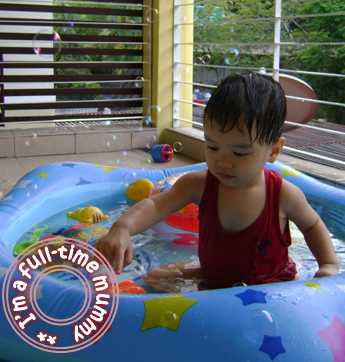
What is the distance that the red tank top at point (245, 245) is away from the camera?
186 cm

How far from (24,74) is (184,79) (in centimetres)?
166

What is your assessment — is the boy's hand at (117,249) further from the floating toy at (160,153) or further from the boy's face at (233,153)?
the floating toy at (160,153)

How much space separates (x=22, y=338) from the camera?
164cm

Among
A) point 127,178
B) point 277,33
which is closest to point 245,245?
point 127,178

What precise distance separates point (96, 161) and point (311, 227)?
358cm

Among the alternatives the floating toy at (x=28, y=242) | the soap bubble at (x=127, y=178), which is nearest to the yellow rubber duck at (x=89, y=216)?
the floating toy at (x=28, y=242)

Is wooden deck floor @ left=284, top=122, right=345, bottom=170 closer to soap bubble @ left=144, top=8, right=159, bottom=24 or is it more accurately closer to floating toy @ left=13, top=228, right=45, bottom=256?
soap bubble @ left=144, top=8, right=159, bottom=24

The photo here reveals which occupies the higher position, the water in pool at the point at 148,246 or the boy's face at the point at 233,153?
the boy's face at the point at 233,153

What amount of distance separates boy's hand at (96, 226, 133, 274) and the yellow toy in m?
1.73

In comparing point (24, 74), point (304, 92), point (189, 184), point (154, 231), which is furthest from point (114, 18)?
point (189, 184)

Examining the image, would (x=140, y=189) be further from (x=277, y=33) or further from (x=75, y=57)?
(x=75, y=57)

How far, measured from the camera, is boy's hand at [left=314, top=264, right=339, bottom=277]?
180cm

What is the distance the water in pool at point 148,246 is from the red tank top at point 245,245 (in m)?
0.34

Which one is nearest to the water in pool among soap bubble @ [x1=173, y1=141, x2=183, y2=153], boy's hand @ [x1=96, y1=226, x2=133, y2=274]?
boy's hand @ [x1=96, y1=226, x2=133, y2=274]
